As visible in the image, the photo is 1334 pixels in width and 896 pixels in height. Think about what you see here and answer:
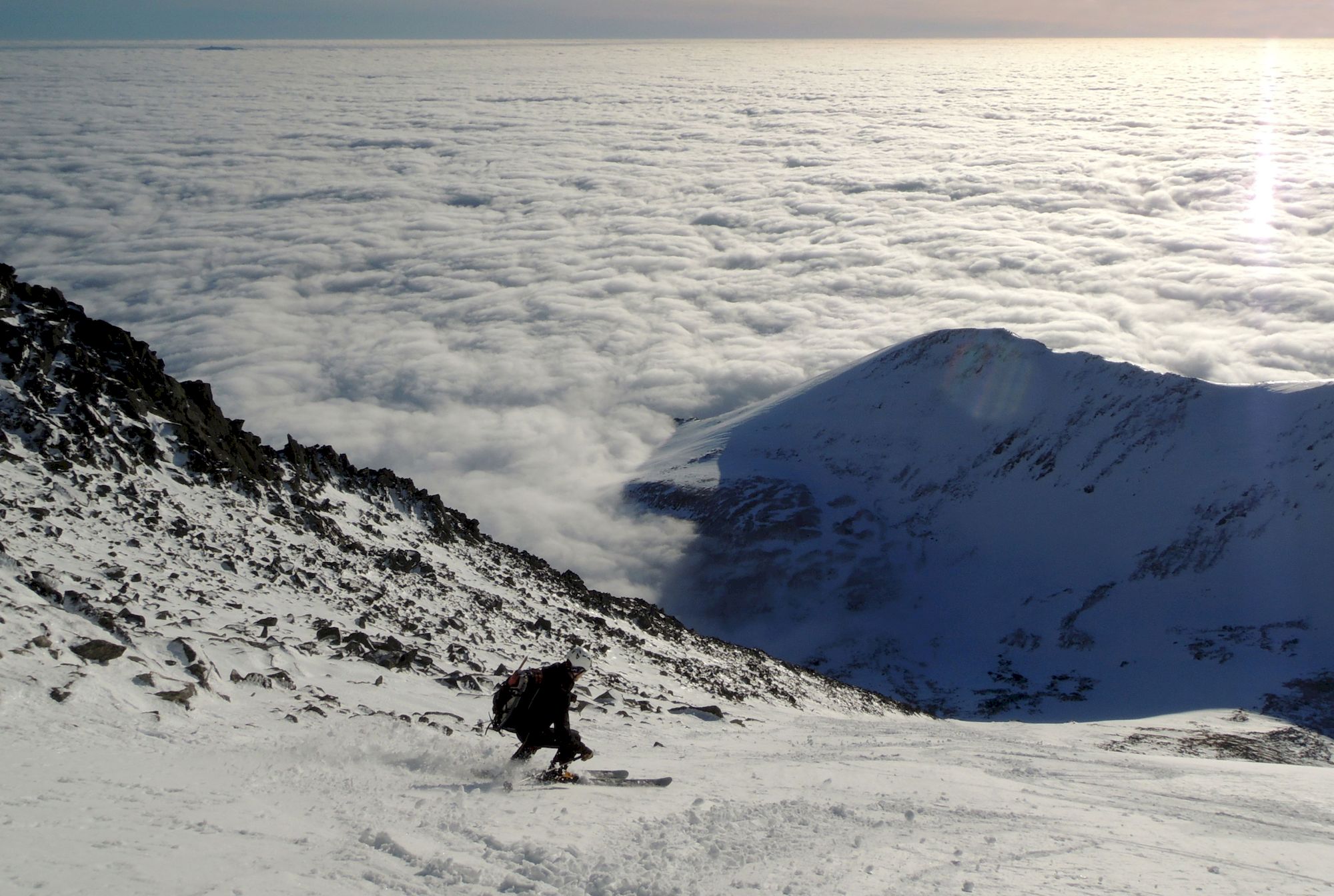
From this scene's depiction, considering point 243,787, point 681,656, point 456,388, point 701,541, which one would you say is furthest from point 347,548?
point 456,388

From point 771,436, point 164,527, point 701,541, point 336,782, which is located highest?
point 336,782

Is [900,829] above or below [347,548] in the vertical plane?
above

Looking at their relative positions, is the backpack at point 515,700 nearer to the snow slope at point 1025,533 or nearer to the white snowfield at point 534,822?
the white snowfield at point 534,822

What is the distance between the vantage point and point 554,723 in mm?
11688

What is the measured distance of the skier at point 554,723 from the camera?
11594mm

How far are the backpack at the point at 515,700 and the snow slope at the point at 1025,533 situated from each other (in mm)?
49257

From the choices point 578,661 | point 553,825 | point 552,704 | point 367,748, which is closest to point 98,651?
point 367,748

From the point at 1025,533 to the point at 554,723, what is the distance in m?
70.5

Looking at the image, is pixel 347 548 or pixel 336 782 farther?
pixel 347 548

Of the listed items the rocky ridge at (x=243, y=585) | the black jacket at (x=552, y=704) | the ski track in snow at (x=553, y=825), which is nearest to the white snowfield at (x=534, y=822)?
the ski track in snow at (x=553, y=825)

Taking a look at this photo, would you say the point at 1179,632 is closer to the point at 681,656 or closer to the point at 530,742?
the point at 681,656

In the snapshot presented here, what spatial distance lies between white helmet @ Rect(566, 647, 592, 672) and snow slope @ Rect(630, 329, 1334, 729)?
48876mm

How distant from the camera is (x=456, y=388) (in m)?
146

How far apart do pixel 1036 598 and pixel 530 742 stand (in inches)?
2560
